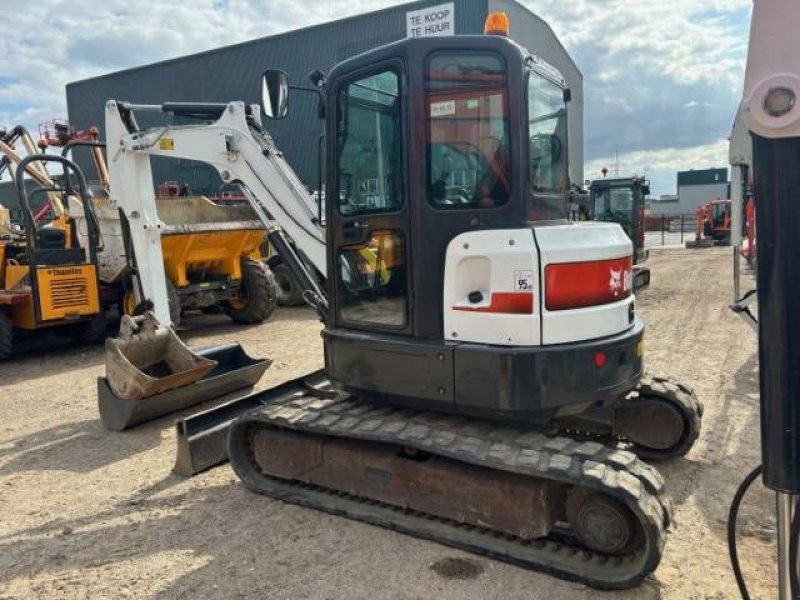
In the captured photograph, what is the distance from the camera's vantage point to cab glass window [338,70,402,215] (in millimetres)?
3549

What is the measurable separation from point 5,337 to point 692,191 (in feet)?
197

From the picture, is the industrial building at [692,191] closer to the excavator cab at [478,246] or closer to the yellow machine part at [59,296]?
the yellow machine part at [59,296]

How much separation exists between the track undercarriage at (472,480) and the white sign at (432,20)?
18567mm

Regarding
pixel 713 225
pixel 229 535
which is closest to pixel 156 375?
pixel 229 535

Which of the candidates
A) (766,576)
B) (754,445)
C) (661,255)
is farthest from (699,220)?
(766,576)

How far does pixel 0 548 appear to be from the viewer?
11.8 ft

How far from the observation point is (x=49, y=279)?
7.93 meters

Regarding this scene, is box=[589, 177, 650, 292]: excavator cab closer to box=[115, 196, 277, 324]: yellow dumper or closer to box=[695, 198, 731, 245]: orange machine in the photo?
box=[115, 196, 277, 324]: yellow dumper

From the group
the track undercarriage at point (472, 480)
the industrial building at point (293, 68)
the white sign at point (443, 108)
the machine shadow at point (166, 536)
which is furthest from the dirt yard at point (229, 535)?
the industrial building at point (293, 68)

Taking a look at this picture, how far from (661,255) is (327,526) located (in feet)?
74.6

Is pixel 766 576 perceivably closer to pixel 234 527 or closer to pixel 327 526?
pixel 327 526

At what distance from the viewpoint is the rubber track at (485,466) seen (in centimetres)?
298

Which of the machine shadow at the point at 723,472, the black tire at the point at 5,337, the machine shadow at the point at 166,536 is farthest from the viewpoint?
the black tire at the point at 5,337

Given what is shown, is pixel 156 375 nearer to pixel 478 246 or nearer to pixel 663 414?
pixel 478 246
